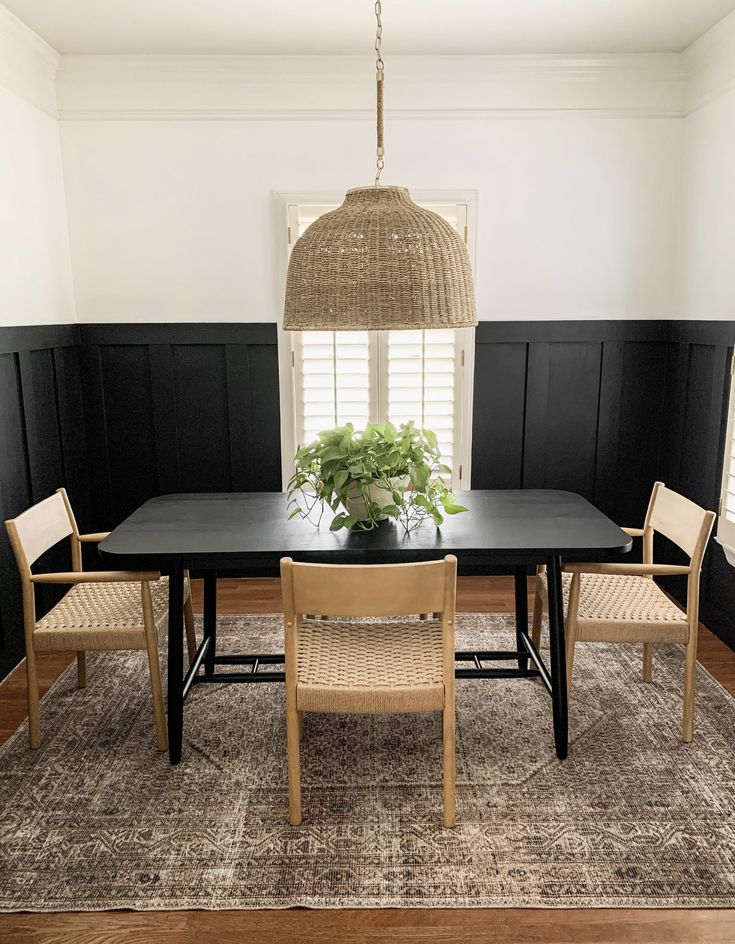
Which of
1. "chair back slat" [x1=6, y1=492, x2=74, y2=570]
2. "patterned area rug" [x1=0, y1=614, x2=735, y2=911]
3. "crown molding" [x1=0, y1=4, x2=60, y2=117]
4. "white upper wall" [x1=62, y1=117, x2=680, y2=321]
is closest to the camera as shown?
"patterned area rug" [x1=0, y1=614, x2=735, y2=911]

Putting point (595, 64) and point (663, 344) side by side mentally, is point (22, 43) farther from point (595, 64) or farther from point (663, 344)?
point (663, 344)

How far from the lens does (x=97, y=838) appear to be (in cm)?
205

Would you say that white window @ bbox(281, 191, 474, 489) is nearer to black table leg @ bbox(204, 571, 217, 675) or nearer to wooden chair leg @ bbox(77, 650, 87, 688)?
black table leg @ bbox(204, 571, 217, 675)

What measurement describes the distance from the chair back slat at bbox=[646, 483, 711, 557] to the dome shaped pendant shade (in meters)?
1.15

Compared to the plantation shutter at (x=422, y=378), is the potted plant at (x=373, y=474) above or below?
below

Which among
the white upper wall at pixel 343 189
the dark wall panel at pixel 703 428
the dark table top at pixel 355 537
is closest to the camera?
the dark table top at pixel 355 537

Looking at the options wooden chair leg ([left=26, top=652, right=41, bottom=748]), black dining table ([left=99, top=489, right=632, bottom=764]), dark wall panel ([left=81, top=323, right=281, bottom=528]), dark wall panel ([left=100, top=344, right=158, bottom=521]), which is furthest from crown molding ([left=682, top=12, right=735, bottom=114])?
wooden chair leg ([left=26, top=652, right=41, bottom=748])

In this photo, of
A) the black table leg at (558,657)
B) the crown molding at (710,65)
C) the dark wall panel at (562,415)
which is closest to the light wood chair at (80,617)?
the black table leg at (558,657)

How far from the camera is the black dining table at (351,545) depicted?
222 cm

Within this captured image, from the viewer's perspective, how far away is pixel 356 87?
11.6ft

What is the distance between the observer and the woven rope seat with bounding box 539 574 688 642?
7.86 ft

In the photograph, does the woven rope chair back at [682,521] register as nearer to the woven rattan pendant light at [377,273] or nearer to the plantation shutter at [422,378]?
the woven rattan pendant light at [377,273]

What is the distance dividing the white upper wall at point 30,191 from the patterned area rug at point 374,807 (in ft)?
5.91

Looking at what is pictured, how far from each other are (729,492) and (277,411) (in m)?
2.23
